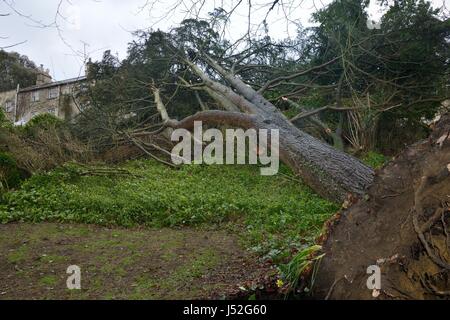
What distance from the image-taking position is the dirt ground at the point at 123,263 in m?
3.50

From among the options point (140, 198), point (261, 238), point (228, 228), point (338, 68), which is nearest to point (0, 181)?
point (140, 198)

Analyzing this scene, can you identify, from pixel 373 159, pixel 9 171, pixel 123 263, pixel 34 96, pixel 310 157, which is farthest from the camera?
pixel 34 96

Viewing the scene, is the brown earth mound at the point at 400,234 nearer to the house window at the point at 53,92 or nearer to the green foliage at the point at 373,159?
the green foliage at the point at 373,159

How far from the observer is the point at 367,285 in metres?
2.46

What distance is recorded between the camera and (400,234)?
262cm

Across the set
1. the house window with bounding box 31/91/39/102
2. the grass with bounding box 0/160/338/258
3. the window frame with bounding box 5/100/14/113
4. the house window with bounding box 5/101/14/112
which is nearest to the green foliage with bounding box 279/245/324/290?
the grass with bounding box 0/160/338/258

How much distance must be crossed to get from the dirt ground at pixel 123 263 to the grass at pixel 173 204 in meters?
0.37

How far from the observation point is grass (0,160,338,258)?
573 cm

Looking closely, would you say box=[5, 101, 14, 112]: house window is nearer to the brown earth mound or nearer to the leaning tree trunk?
the leaning tree trunk

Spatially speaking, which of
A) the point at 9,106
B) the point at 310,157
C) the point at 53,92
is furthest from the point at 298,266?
the point at 9,106

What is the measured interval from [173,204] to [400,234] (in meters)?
4.59

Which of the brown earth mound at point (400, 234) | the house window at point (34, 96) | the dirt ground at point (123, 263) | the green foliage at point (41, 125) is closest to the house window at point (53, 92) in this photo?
the house window at point (34, 96)

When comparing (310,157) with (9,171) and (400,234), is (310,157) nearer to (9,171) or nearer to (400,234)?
(400,234)

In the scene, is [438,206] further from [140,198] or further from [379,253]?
[140,198]
